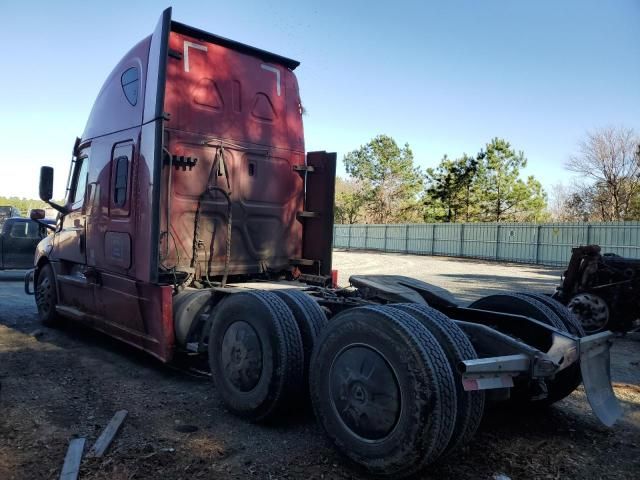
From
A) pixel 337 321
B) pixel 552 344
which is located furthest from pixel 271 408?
pixel 552 344

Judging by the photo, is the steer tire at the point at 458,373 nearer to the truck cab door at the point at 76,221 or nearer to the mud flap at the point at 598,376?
the mud flap at the point at 598,376

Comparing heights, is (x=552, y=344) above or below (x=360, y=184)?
below

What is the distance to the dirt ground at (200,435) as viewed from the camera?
331 centimetres

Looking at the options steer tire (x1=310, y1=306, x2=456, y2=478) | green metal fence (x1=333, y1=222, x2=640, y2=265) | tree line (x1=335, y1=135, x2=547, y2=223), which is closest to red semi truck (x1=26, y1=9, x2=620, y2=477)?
steer tire (x1=310, y1=306, x2=456, y2=478)

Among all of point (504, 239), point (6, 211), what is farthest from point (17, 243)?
point (504, 239)

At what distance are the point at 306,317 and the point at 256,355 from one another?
470 millimetres

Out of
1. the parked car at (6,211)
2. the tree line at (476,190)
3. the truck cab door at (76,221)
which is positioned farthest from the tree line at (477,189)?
the truck cab door at (76,221)

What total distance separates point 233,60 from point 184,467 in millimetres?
4303

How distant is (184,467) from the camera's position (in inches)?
131

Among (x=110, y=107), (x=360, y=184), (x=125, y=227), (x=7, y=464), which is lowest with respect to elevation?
(x=7, y=464)

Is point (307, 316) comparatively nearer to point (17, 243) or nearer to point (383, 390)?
point (383, 390)

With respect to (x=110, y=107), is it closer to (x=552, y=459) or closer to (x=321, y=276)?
(x=321, y=276)

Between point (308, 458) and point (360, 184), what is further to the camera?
point (360, 184)

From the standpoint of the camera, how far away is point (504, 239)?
29859 millimetres
